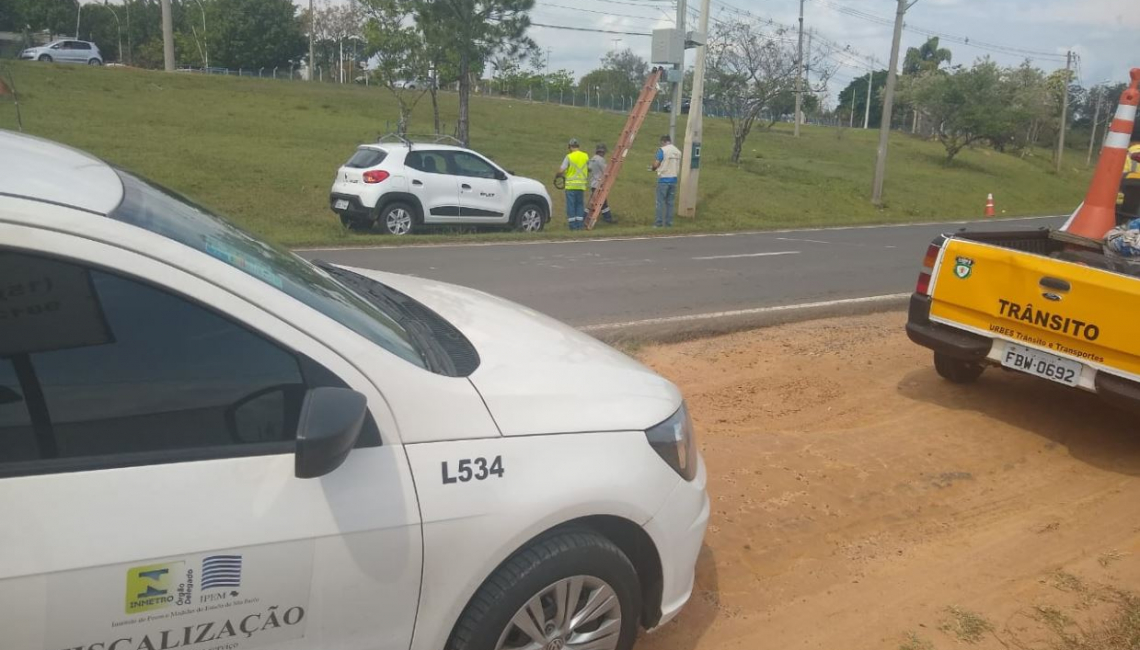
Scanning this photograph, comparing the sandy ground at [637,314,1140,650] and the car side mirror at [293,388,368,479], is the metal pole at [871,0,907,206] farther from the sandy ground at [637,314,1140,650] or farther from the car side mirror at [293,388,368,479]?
the car side mirror at [293,388,368,479]

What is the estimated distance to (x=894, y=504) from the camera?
4.54 m

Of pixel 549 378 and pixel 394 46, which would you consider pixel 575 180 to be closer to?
pixel 394 46

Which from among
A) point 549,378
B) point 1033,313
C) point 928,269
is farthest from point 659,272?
point 549,378

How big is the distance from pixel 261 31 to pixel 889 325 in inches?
2538

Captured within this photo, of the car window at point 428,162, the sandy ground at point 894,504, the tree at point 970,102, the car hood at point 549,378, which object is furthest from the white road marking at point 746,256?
the tree at point 970,102

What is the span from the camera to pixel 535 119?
133 feet

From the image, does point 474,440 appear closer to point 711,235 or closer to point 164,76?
point 711,235

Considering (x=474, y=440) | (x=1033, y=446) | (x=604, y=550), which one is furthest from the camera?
(x=1033, y=446)

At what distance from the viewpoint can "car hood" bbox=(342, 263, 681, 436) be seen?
255 cm

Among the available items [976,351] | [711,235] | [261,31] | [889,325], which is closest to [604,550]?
[976,351]

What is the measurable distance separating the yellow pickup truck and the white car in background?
45.4m

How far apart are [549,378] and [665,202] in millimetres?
15805

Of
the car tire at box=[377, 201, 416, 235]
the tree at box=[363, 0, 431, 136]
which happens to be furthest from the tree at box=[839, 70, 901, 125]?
the car tire at box=[377, 201, 416, 235]

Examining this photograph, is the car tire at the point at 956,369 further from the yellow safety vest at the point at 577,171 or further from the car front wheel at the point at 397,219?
the yellow safety vest at the point at 577,171
